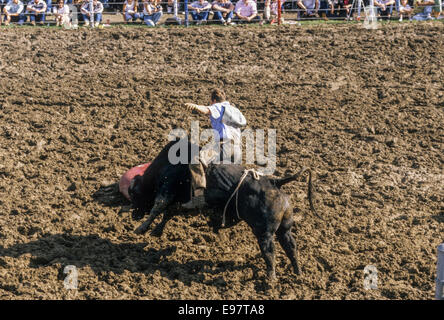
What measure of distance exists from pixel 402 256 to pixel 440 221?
1.23 metres

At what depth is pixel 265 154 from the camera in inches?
445

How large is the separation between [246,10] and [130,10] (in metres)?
2.86

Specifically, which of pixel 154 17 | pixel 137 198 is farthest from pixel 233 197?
pixel 154 17

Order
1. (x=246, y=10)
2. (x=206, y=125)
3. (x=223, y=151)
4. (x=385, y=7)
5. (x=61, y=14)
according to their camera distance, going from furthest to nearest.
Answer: (x=385, y=7) → (x=246, y=10) → (x=61, y=14) → (x=206, y=125) → (x=223, y=151)

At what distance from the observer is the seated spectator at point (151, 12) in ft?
53.9

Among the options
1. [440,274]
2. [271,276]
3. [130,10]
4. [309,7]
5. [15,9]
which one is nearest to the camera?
[440,274]

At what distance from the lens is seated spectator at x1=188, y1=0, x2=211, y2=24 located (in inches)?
649

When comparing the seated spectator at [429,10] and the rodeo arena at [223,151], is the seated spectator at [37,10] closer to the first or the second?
the rodeo arena at [223,151]

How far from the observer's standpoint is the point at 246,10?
1645cm

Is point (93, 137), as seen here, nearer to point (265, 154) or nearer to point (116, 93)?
point (116, 93)

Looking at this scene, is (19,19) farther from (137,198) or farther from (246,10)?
(137,198)

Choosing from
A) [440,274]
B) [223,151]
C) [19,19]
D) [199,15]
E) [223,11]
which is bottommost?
[440,274]

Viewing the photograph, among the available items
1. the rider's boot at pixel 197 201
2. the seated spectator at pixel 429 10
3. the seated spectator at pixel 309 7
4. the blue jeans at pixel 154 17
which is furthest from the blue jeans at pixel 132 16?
the rider's boot at pixel 197 201

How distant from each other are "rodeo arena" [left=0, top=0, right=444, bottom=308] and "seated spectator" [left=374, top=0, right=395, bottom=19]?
8 cm
